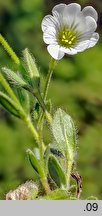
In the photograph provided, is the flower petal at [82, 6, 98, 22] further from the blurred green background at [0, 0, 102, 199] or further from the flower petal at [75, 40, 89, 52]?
the blurred green background at [0, 0, 102, 199]

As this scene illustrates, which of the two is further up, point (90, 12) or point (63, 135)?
point (90, 12)

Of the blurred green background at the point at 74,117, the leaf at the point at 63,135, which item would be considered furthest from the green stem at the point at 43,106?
the blurred green background at the point at 74,117

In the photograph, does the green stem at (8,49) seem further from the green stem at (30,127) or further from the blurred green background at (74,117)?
the blurred green background at (74,117)

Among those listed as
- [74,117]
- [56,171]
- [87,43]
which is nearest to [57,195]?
[56,171]

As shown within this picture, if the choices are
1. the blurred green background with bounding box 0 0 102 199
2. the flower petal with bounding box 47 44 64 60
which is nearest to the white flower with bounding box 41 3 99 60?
the flower petal with bounding box 47 44 64 60

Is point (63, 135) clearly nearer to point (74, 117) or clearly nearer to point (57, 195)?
point (57, 195)
